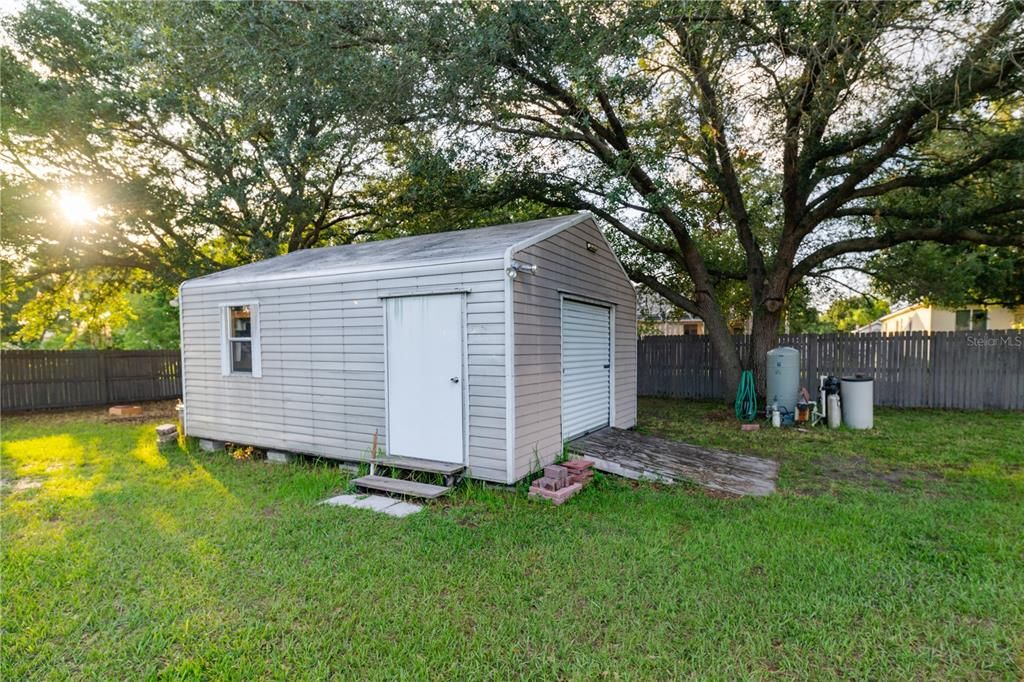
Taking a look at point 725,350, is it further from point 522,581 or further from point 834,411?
point 522,581

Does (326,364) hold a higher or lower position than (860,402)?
higher

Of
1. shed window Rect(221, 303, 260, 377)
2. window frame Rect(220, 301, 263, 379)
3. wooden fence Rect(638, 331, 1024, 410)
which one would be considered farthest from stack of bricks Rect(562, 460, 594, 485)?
wooden fence Rect(638, 331, 1024, 410)

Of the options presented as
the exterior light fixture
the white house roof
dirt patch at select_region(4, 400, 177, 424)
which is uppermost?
the white house roof

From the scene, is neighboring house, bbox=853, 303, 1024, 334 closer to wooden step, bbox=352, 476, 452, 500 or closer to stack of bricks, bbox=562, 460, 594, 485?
stack of bricks, bbox=562, 460, 594, 485

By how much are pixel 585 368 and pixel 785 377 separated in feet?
13.1

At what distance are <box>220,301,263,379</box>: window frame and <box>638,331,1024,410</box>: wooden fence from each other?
9782 mm

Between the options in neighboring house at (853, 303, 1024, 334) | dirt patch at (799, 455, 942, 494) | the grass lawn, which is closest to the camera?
the grass lawn

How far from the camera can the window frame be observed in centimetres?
616

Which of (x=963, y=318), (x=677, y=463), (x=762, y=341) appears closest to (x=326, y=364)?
(x=677, y=463)

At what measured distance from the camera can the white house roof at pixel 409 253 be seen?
4.86m

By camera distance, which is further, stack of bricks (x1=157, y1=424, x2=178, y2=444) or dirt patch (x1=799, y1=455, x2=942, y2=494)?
stack of bricks (x1=157, y1=424, x2=178, y2=444)

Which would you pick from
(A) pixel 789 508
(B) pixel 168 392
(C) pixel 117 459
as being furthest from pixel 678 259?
(B) pixel 168 392

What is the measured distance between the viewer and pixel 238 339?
6.39 meters

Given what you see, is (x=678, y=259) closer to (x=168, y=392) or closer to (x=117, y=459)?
(x=117, y=459)
